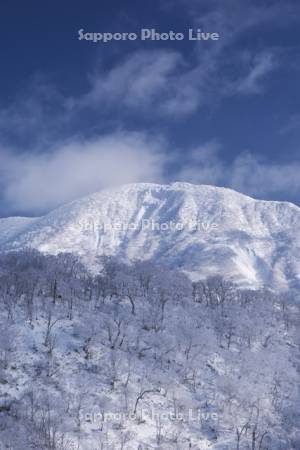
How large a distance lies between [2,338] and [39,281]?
40831 mm

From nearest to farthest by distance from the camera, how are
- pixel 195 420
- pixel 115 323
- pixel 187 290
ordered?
pixel 195 420, pixel 115 323, pixel 187 290

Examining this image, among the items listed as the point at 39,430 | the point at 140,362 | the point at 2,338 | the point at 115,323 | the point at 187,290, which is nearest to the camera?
the point at 39,430

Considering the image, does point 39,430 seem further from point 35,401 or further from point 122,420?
point 122,420

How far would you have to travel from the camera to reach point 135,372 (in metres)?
91.5

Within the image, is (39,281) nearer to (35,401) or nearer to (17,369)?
(17,369)

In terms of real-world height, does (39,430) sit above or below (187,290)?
below

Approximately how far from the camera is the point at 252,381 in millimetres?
97312

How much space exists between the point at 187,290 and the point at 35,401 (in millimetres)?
90022

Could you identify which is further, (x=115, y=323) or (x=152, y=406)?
(x=115, y=323)

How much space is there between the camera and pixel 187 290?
159 meters

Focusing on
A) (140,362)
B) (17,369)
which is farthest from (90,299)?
(17,369)

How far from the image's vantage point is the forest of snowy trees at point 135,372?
72.6 meters

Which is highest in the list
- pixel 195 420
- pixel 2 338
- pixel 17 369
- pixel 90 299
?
pixel 90 299

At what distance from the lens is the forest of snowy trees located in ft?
238
